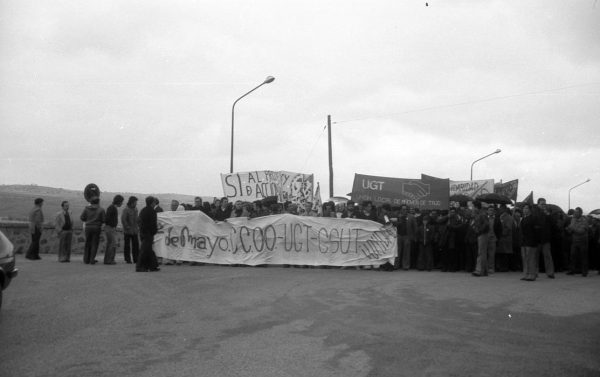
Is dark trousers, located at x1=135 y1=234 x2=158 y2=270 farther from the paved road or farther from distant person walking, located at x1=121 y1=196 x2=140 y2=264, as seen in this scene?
distant person walking, located at x1=121 y1=196 x2=140 y2=264

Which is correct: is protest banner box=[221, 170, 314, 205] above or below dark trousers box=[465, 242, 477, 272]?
above

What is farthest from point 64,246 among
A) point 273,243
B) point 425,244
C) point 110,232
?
point 425,244

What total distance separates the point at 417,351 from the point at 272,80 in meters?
18.9

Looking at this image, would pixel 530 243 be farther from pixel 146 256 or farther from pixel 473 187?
pixel 473 187

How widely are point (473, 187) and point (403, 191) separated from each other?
403 inches

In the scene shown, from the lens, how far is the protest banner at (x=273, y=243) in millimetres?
16766

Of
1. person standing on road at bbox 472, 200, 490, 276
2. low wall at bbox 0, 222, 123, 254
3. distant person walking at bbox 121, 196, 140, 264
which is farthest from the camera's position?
low wall at bbox 0, 222, 123, 254

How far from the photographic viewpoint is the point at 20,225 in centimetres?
1930

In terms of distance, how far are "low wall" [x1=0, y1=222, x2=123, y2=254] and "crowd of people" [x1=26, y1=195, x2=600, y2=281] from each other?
2.63m

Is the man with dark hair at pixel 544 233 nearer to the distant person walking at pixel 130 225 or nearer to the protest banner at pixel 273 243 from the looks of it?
the protest banner at pixel 273 243

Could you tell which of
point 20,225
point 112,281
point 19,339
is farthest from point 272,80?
point 19,339

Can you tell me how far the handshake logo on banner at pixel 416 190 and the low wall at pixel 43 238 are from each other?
1037 centimetres

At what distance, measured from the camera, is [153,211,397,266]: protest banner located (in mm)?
16766

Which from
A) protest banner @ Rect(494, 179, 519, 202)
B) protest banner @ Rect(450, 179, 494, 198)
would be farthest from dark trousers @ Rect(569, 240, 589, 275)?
protest banner @ Rect(450, 179, 494, 198)
